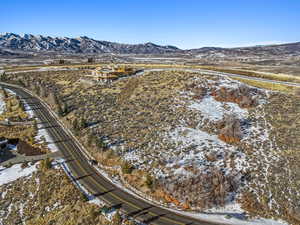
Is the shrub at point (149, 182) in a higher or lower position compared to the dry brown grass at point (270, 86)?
lower

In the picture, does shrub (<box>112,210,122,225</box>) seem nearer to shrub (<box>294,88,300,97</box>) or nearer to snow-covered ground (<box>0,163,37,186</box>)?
snow-covered ground (<box>0,163,37,186</box>)

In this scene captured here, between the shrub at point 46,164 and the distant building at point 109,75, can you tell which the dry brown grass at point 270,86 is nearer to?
the distant building at point 109,75

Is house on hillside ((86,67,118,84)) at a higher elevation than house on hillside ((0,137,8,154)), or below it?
higher

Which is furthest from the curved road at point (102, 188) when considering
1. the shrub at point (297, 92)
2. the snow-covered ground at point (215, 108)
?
the snow-covered ground at point (215, 108)

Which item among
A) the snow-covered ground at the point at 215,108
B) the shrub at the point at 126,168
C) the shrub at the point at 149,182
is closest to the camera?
the shrub at the point at 149,182

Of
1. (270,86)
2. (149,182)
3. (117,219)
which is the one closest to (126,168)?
(149,182)

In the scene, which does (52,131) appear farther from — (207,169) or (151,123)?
(207,169)

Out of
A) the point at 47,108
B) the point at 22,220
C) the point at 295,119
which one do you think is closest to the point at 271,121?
the point at 295,119

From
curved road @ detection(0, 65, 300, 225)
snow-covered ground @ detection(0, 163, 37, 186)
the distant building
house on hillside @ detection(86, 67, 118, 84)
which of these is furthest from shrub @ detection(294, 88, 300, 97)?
snow-covered ground @ detection(0, 163, 37, 186)

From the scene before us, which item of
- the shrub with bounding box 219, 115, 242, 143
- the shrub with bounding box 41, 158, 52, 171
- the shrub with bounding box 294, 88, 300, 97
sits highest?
the shrub with bounding box 294, 88, 300, 97
